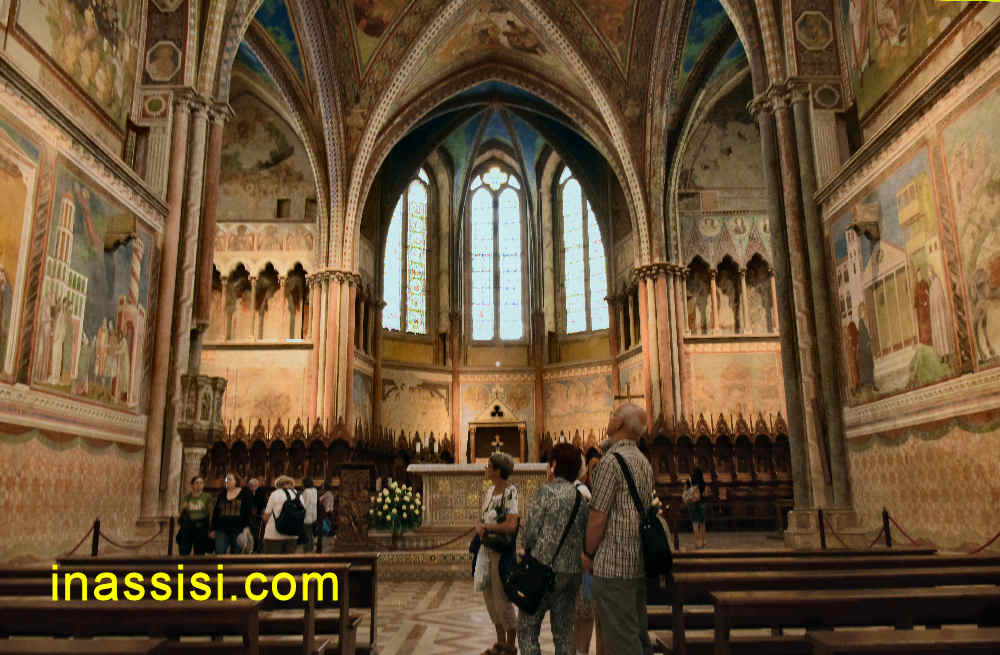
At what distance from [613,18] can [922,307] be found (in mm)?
13031

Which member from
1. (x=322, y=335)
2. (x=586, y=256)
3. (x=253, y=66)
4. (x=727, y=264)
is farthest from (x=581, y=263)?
(x=253, y=66)

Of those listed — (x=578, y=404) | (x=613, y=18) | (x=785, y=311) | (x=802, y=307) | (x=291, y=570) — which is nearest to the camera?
(x=291, y=570)

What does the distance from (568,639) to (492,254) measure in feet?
76.5

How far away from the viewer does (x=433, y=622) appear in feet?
22.6

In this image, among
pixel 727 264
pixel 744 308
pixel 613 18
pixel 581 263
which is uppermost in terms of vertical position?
pixel 613 18

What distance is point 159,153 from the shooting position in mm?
10469

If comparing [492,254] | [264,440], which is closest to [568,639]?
[264,440]

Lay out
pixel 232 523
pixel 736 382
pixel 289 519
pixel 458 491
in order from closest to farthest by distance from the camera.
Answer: pixel 289 519, pixel 232 523, pixel 458 491, pixel 736 382

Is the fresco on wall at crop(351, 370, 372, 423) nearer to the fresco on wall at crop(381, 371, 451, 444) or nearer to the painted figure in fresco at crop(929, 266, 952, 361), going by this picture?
the fresco on wall at crop(381, 371, 451, 444)

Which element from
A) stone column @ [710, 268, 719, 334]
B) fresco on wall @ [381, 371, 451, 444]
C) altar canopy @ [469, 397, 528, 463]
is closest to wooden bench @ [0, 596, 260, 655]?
stone column @ [710, 268, 719, 334]

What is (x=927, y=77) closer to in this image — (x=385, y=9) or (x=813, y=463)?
(x=813, y=463)

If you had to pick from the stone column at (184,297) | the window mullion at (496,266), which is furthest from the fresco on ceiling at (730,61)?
the stone column at (184,297)

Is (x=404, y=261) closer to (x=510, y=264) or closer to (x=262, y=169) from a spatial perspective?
(x=510, y=264)

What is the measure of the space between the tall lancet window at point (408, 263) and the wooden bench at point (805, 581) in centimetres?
2079
